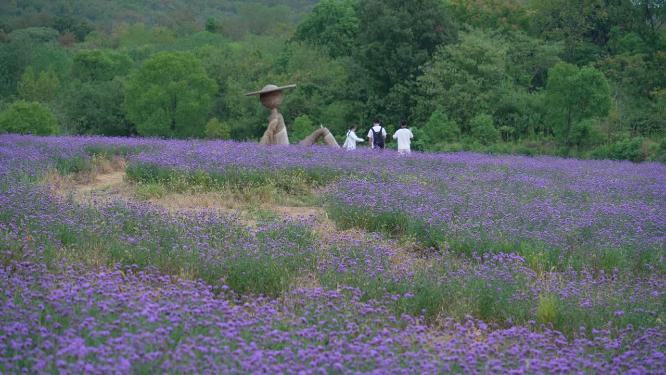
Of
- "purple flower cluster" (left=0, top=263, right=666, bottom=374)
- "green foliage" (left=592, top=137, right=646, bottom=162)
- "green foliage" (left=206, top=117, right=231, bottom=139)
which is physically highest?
"purple flower cluster" (left=0, top=263, right=666, bottom=374)

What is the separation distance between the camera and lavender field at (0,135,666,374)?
152 inches

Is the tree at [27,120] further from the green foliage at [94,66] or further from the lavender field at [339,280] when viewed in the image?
the lavender field at [339,280]

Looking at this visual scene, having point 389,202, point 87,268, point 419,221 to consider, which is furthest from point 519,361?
point 389,202

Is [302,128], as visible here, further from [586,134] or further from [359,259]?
[359,259]

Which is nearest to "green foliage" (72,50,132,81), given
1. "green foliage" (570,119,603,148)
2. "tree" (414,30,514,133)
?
"tree" (414,30,514,133)

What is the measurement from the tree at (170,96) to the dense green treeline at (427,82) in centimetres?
7

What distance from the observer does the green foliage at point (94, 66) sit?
49125mm

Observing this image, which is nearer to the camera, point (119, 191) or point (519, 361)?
point (519, 361)

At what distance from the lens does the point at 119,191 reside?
1074 cm

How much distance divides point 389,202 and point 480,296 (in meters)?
3.10

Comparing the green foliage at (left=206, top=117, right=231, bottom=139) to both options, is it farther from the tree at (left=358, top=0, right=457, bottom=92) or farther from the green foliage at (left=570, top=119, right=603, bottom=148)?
the green foliage at (left=570, top=119, right=603, bottom=148)

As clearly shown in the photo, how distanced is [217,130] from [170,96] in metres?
4.44

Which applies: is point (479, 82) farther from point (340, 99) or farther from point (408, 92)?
point (340, 99)

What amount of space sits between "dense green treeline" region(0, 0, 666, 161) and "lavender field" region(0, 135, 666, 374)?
1387cm
